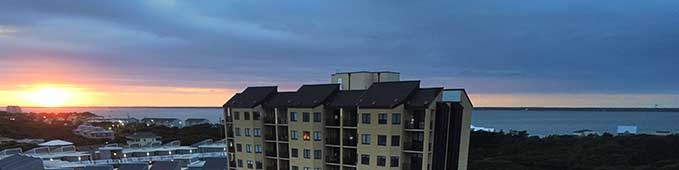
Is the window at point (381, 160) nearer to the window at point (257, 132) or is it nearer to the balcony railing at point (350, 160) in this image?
the balcony railing at point (350, 160)

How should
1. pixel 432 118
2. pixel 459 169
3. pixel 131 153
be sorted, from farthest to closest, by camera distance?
pixel 131 153 < pixel 459 169 < pixel 432 118

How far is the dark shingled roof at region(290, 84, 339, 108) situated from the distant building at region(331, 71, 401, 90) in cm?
46

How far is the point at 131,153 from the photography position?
4288 centimetres

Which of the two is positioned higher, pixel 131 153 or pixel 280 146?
pixel 280 146

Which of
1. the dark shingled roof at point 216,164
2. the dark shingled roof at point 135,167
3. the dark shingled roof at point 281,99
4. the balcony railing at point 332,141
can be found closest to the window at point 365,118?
the balcony railing at point 332,141

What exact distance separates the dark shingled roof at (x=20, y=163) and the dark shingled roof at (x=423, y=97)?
27713 mm

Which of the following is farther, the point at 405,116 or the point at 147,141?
the point at 147,141

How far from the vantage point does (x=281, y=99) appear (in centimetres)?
1703

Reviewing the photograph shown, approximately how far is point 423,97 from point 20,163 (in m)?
29.3

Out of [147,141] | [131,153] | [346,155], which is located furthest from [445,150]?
[147,141]

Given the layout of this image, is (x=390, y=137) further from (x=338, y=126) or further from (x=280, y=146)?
(x=280, y=146)

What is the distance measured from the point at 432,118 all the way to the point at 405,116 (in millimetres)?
848

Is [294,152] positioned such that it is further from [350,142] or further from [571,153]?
[571,153]

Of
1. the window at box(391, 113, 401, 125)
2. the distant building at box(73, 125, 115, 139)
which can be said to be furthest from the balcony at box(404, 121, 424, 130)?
the distant building at box(73, 125, 115, 139)
